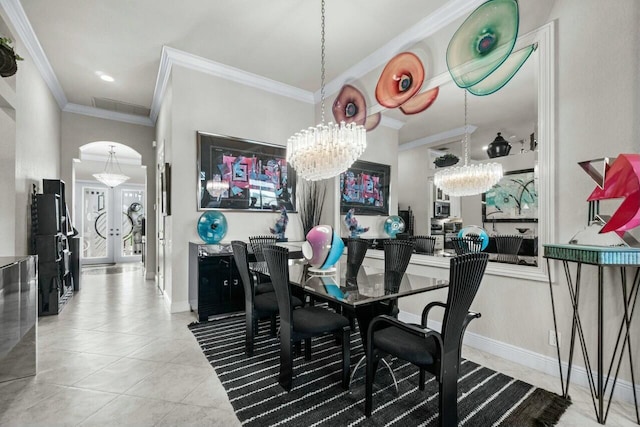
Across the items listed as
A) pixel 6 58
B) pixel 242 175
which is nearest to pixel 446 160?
pixel 242 175

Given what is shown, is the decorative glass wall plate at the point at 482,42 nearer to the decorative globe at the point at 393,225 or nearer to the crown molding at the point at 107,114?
the decorative globe at the point at 393,225

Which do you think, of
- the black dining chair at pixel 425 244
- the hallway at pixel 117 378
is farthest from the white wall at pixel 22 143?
the black dining chair at pixel 425 244

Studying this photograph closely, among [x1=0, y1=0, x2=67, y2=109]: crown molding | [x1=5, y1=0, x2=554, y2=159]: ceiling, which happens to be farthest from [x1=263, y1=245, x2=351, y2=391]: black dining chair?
[x1=0, y1=0, x2=67, y2=109]: crown molding

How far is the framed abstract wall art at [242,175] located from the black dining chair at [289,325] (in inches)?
87.5

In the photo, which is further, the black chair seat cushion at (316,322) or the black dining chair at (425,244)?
the black dining chair at (425,244)

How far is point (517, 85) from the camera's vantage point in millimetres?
2516

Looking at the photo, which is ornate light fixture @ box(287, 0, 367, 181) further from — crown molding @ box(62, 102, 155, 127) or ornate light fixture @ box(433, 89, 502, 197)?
crown molding @ box(62, 102, 155, 127)

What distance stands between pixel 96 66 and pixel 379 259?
4585 millimetres

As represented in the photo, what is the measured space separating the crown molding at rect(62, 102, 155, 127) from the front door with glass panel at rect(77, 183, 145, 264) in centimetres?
336

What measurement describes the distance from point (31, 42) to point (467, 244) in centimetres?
533

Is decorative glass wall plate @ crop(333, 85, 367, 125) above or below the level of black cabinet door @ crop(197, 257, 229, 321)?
above

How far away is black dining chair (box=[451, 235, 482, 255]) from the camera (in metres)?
2.80

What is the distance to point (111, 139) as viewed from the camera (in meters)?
5.58

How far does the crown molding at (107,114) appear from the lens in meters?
5.23
